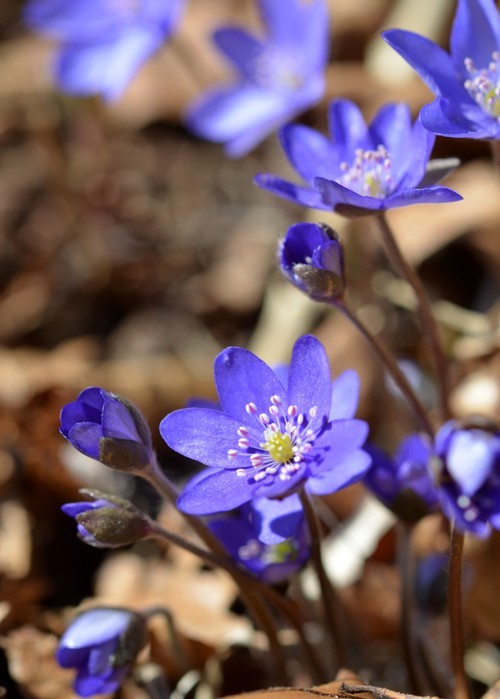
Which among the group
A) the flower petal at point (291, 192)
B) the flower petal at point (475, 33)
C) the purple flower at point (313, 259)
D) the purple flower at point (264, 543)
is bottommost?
the purple flower at point (264, 543)

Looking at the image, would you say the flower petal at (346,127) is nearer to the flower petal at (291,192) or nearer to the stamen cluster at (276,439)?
the flower petal at (291,192)

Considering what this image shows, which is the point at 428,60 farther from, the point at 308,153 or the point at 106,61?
the point at 106,61

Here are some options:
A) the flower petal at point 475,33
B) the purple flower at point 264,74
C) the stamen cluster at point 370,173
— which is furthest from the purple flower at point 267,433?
the purple flower at point 264,74

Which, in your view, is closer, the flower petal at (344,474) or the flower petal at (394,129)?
the flower petal at (344,474)

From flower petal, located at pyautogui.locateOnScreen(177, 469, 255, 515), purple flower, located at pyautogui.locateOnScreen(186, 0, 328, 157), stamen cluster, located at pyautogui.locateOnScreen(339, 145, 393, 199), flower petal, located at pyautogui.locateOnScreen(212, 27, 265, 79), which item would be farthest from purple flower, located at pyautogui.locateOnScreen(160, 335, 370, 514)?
flower petal, located at pyautogui.locateOnScreen(212, 27, 265, 79)

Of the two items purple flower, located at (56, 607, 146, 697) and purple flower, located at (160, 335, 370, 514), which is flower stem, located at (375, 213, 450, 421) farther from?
purple flower, located at (56, 607, 146, 697)

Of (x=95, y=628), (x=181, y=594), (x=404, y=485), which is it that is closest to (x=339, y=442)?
(x=404, y=485)
